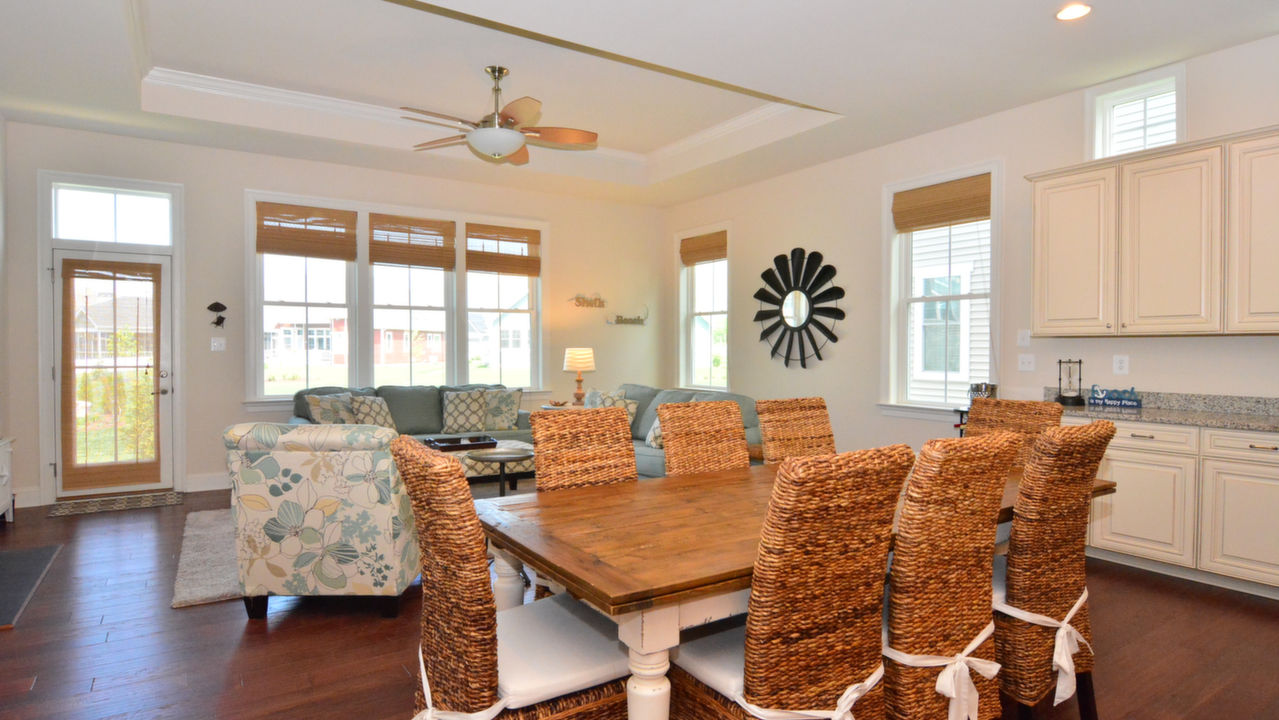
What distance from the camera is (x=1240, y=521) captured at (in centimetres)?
328

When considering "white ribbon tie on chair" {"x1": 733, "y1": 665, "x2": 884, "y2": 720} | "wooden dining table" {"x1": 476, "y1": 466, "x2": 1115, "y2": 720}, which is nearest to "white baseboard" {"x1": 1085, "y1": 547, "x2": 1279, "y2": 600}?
"wooden dining table" {"x1": 476, "y1": 466, "x2": 1115, "y2": 720}

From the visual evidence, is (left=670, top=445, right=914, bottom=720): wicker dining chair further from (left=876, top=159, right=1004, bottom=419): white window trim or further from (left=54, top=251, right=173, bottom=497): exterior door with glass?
(left=54, top=251, right=173, bottom=497): exterior door with glass

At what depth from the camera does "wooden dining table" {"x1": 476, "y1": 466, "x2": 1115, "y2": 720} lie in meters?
1.45

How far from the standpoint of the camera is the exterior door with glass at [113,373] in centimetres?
526

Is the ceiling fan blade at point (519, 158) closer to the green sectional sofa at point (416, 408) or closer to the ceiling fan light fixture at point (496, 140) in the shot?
the ceiling fan light fixture at point (496, 140)

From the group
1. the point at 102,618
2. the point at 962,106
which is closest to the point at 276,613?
the point at 102,618

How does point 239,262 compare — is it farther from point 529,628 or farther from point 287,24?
point 529,628

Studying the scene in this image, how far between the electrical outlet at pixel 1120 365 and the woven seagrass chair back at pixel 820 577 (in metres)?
3.43

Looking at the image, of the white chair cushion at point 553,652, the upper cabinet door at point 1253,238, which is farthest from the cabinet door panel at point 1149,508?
the white chair cushion at point 553,652

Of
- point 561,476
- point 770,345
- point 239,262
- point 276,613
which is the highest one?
point 239,262

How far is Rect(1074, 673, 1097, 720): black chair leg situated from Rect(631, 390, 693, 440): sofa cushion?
374cm

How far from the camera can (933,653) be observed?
1742 millimetres

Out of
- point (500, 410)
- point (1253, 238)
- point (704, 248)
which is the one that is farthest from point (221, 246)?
point (1253, 238)

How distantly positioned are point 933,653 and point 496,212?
236 inches
